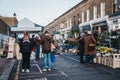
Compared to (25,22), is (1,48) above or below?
below

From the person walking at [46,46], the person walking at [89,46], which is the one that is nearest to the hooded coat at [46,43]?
the person walking at [46,46]

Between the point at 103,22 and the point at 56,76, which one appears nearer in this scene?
the point at 56,76

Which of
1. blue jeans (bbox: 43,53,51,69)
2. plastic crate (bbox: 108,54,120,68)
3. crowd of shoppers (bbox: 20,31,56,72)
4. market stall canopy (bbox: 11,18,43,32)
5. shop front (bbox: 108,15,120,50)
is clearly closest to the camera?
crowd of shoppers (bbox: 20,31,56,72)

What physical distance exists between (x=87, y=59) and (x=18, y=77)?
238 inches

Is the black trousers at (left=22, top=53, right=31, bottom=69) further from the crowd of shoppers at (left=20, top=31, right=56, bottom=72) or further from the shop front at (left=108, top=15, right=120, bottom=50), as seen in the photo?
the shop front at (left=108, top=15, right=120, bottom=50)

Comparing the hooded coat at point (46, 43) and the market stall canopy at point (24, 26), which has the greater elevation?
the market stall canopy at point (24, 26)

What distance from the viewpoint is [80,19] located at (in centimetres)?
4222

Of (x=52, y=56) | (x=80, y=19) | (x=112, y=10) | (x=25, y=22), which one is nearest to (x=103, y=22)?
(x=112, y=10)

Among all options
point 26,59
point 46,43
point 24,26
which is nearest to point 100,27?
point 24,26

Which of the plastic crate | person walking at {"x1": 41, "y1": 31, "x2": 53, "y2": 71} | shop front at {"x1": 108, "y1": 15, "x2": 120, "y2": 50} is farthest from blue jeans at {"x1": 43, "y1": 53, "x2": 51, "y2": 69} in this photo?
shop front at {"x1": 108, "y1": 15, "x2": 120, "y2": 50}

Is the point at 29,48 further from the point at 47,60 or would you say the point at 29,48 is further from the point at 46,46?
the point at 47,60

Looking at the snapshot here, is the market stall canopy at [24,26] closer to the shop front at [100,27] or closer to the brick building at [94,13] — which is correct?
the shop front at [100,27]

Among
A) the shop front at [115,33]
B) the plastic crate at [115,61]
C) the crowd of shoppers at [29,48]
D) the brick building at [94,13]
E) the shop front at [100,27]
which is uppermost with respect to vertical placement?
the brick building at [94,13]

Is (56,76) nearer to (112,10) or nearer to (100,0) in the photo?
(112,10)
